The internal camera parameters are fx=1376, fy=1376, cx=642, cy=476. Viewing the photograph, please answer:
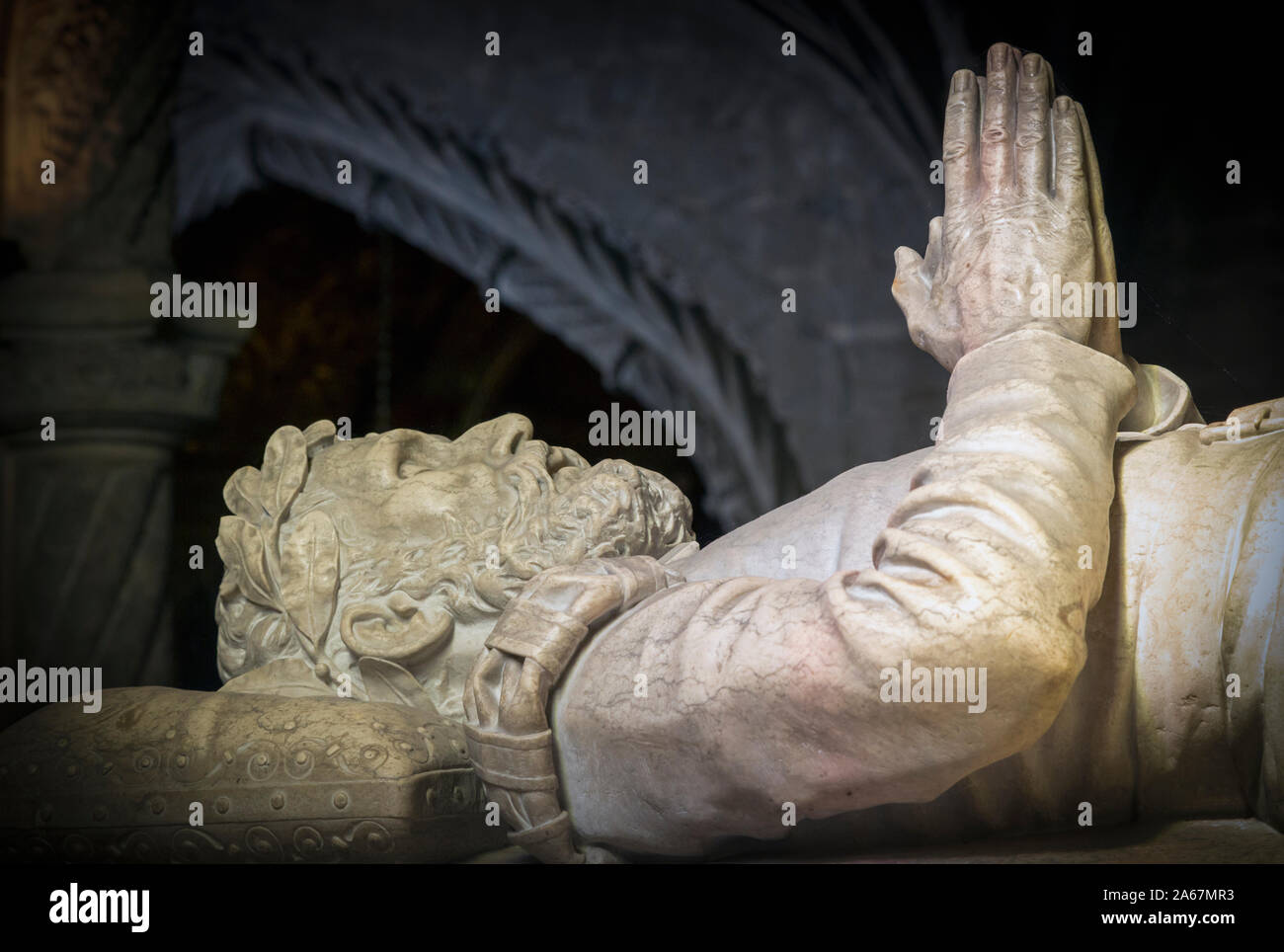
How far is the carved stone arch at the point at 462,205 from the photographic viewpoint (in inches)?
127

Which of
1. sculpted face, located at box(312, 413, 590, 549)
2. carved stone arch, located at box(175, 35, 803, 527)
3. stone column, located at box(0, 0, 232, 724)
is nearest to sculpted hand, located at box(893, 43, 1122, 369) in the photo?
sculpted face, located at box(312, 413, 590, 549)

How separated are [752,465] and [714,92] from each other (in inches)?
37.6

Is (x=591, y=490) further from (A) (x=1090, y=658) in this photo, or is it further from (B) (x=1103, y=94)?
(B) (x=1103, y=94)

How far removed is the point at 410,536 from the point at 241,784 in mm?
503

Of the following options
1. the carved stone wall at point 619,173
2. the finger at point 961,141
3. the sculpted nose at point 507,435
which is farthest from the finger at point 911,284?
the carved stone wall at point 619,173

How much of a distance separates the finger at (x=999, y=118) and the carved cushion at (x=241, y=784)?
3.74 feet

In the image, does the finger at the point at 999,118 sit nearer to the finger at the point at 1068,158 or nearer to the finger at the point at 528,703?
the finger at the point at 1068,158

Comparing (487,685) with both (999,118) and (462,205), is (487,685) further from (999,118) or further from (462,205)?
(462,205)

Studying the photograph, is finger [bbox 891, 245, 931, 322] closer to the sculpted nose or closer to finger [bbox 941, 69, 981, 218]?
finger [bbox 941, 69, 981, 218]

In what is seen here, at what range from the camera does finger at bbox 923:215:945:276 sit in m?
2.04

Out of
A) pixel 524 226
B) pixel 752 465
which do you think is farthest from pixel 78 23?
pixel 752 465

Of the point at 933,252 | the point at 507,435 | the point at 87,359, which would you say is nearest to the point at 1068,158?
the point at 933,252

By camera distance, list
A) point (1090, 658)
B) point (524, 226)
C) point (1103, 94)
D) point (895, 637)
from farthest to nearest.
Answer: point (524, 226), point (1103, 94), point (1090, 658), point (895, 637)

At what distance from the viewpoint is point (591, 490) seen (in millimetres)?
2189
